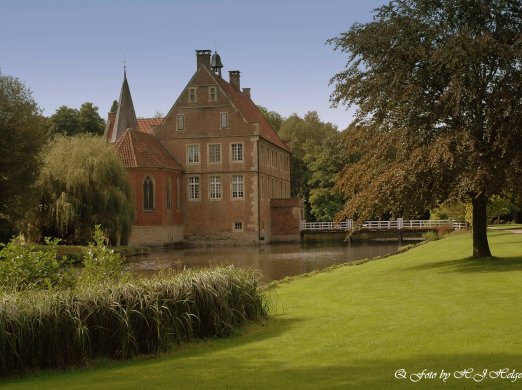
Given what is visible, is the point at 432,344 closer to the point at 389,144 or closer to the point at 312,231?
the point at 389,144

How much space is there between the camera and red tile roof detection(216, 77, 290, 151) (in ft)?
163

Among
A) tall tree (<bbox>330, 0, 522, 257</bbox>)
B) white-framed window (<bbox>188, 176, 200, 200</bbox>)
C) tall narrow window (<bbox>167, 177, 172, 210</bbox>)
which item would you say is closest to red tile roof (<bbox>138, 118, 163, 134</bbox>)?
white-framed window (<bbox>188, 176, 200, 200</bbox>)

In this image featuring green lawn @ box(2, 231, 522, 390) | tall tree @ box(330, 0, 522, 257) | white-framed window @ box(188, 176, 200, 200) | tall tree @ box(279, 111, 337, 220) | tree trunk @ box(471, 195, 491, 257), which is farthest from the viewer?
tall tree @ box(279, 111, 337, 220)

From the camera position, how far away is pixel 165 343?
844cm

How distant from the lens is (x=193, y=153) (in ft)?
161

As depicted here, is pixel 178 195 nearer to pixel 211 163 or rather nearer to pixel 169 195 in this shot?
pixel 169 195

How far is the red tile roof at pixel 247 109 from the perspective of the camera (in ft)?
163

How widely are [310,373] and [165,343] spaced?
2.57 metres

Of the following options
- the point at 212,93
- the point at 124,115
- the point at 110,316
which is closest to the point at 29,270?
the point at 110,316

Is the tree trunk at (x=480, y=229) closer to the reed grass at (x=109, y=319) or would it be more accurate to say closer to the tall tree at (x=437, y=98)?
the tall tree at (x=437, y=98)

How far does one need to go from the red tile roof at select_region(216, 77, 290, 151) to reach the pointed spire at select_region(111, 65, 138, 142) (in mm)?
7869

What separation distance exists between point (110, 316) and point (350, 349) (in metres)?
2.95

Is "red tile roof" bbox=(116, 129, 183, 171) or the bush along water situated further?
"red tile roof" bbox=(116, 129, 183, 171)

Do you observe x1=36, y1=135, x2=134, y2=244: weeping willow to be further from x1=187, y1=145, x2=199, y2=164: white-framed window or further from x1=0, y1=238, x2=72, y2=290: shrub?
x1=0, y1=238, x2=72, y2=290: shrub
